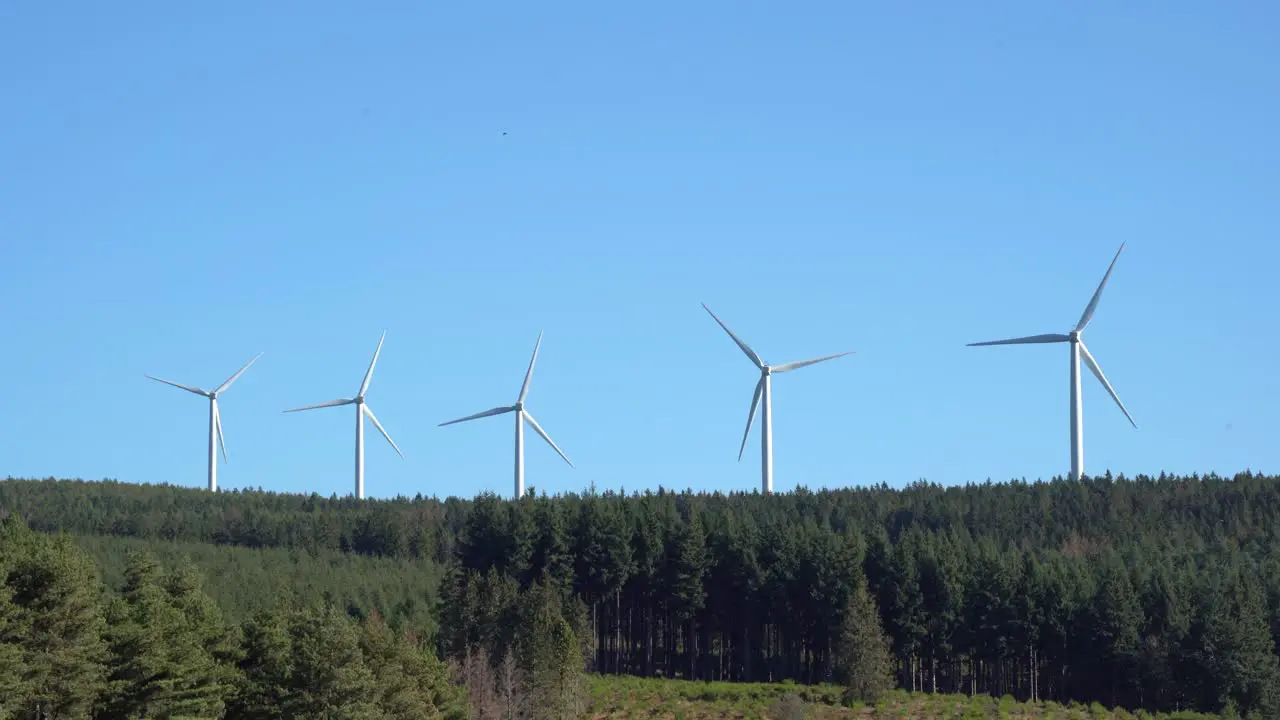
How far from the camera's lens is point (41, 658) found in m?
66.1

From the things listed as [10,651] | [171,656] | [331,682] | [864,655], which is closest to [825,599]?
[864,655]

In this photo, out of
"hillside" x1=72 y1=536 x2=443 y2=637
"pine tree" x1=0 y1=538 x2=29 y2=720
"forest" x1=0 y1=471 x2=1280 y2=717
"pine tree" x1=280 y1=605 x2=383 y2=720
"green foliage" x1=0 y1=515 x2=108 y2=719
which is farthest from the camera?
"hillside" x1=72 y1=536 x2=443 y2=637

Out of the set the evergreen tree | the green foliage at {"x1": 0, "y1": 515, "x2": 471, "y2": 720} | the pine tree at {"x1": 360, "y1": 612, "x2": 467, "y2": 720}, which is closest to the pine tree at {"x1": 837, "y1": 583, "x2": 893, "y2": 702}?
the green foliage at {"x1": 0, "y1": 515, "x2": 471, "y2": 720}

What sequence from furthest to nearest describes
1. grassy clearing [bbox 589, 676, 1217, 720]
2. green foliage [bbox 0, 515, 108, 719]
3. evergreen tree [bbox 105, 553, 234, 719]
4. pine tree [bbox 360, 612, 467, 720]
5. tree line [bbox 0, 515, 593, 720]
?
grassy clearing [bbox 589, 676, 1217, 720], pine tree [bbox 360, 612, 467, 720], evergreen tree [bbox 105, 553, 234, 719], tree line [bbox 0, 515, 593, 720], green foliage [bbox 0, 515, 108, 719]

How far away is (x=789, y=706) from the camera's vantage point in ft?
360

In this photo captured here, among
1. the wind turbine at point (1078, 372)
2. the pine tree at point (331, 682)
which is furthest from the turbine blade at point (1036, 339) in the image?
the pine tree at point (331, 682)

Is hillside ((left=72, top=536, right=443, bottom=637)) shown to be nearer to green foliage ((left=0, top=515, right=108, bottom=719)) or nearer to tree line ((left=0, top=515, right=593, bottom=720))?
tree line ((left=0, top=515, right=593, bottom=720))

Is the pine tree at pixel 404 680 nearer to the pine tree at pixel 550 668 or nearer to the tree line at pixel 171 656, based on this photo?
the tree line at pixel 171 656

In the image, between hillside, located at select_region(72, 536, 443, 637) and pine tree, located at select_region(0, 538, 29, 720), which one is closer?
pine tree, located at select_region(0, 538, 29, 720)

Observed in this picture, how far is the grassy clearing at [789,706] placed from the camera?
368 ft

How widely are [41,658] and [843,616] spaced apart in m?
78.2

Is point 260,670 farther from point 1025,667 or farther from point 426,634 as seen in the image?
point 1025,667

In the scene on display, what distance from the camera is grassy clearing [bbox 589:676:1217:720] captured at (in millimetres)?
112062

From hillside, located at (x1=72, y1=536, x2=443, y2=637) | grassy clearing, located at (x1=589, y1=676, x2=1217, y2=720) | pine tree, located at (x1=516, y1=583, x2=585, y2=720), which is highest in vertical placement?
hillside, located at (x1=72, y1=536, x2=443, y2=637)
